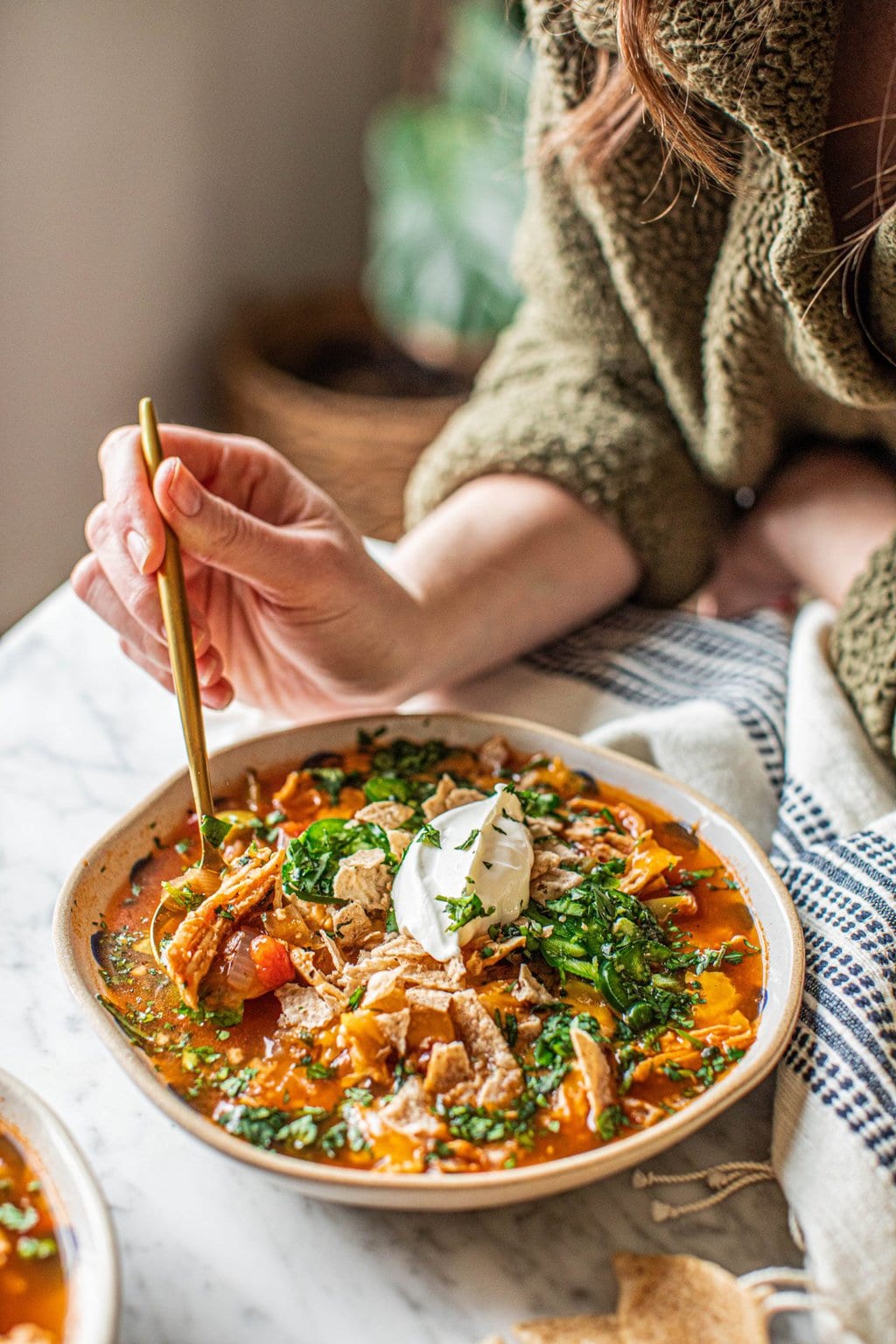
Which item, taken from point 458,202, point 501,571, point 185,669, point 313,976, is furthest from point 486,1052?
point 458,202

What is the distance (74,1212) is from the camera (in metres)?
0.60

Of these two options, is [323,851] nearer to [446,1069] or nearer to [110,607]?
[446,1069]

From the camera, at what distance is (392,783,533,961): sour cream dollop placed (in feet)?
2.52

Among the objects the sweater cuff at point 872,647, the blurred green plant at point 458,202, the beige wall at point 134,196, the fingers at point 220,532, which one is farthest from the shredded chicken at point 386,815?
the blurred green plant at point 458,202

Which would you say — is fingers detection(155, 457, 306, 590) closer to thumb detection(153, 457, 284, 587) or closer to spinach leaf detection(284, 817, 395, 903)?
thumb detection(153, 457, 284, 587)

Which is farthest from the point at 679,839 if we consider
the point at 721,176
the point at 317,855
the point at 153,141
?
the point at 153,141

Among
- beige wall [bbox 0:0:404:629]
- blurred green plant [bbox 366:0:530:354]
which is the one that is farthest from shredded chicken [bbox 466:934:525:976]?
blurred green plant [bbox 366:0:530:354]

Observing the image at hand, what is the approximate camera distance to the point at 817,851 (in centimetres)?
91

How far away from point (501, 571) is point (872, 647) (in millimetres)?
366

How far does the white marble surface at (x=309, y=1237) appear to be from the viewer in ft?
2.13

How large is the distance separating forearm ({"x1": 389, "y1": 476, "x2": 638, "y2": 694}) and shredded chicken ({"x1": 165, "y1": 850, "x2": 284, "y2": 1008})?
352mm

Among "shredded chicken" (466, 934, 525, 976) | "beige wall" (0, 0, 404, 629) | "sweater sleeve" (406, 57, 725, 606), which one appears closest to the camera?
"shredded chicken" (466, 934, 525, 976)

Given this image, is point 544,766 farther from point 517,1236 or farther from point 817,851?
point 517,1236

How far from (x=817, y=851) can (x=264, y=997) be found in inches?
17.1
